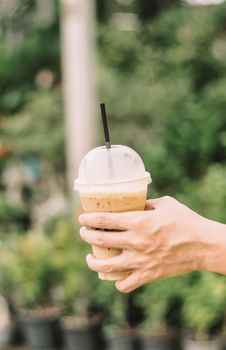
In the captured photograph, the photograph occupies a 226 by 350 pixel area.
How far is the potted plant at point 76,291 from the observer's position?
5469 mm

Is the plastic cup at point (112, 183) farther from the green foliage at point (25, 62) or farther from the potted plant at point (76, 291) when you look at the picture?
the green foliage at point (25, 62)

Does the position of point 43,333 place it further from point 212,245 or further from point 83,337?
point 212,245

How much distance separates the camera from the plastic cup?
1.90m

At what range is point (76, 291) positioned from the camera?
5508 mm

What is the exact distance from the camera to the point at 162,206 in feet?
6.24

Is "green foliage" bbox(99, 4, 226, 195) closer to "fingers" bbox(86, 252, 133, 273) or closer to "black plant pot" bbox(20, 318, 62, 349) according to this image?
"black plant pot" bbox(20, 318, 62, 349)

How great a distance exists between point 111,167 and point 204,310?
3.06 m

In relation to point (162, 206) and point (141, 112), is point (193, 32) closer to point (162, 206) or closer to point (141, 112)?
point (141, 112)

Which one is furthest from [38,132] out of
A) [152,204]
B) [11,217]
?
[152,204]

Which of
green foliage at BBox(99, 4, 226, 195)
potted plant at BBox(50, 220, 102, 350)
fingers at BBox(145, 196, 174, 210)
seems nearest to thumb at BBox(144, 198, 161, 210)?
fingers at BBox(145, 196, 174, 210)

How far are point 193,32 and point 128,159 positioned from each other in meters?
5.21

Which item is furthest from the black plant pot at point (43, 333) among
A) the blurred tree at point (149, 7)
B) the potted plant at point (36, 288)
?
the blurred tree at point (149, 7)

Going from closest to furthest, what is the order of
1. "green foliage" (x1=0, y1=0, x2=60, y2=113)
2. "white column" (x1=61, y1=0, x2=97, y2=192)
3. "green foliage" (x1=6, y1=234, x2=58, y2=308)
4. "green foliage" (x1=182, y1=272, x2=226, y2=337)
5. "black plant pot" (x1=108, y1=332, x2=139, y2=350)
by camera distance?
1. "green foliage" (x1=182, y1=272, x2=226, y2=337)
2. "black plant pot" (x1=108, y1=332, x2=139, y2=350)
3. "green foliage" (x1=6, y1=234, x2=58, y2=308)
4. "white column" (x1=61, y1=0, x2=97, y2=192)
5. "green foliage" (x1=0, y1=0, x2=60, y2=113)

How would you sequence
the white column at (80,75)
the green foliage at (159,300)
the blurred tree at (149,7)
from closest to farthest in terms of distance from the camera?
the green foliage at (159,300) < the white column at (80,75) < the blurred tree at (149,7)
